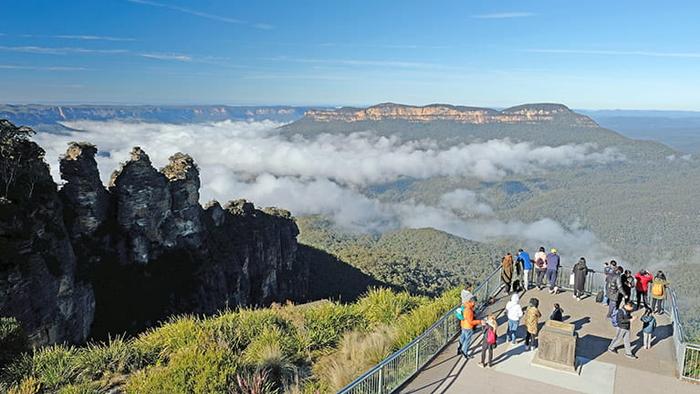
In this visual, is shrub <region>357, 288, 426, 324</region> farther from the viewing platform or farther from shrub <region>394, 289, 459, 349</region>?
the viewing platform

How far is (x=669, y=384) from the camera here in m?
10.7

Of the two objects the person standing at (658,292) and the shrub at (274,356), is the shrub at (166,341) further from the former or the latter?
the person standing at (658,292)

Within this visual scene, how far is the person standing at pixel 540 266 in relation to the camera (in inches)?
703

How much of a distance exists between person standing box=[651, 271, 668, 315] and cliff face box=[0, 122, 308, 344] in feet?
98.3

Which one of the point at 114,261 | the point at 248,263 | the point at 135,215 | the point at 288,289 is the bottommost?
the point at 288,289

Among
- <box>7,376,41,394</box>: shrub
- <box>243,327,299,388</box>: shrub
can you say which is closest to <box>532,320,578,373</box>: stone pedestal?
<box>243,327,299,388</box>: shrub

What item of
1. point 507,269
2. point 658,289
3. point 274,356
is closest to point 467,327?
point 274,356

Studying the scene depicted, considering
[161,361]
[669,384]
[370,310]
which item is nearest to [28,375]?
[161,361]

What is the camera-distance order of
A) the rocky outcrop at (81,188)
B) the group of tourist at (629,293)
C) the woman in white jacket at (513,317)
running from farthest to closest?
the rocky outcrop at (81,188), the group of tourist at (629,293), the woman in white jacket at (513,317)

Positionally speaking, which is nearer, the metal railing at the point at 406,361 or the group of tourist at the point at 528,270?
the metal railing at the point at 406,361

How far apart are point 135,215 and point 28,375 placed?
3858 cm

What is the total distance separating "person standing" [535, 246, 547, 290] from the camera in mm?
17844

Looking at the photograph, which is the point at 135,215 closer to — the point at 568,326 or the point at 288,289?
the point at 288,289

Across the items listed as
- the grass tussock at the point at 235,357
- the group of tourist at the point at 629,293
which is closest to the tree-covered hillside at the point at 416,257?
the group of tourist at the point at 629,293
